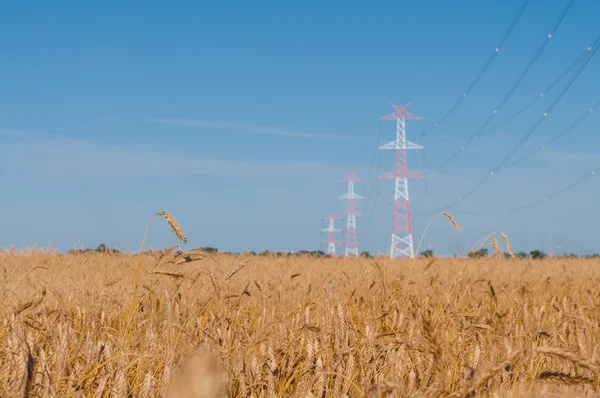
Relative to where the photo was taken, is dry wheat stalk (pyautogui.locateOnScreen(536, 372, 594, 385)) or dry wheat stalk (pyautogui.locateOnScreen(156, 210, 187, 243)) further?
dry wheat stalk (pyautogui.locateOnScreen(156, 210, 187, 243))

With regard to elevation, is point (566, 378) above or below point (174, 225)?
below

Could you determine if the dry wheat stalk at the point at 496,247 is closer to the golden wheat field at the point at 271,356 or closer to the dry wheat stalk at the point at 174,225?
the golden wheat field at the point at 271,356

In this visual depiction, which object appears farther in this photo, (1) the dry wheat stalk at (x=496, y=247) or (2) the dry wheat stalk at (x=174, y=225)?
(1) the dry wheat stalk at (x=496, y=247)

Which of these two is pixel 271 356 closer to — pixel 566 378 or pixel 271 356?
pixel 271 356

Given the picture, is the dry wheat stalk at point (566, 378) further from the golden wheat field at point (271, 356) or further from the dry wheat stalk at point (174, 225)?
the dry wheat stalk at point (174, 225)

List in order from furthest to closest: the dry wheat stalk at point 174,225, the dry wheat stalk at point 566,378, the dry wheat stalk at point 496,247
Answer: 1. the dry wheat stalk at point 496,247
2. the dry wheat stalk at point 174,225
3. the dry wheat stalk at point 566,378

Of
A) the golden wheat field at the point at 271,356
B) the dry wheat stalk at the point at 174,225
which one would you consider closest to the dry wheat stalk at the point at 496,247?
the golden wheat field at the point at 271,356

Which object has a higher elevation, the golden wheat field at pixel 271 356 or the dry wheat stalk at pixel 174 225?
the dry wheat stalk at pixel 174 225

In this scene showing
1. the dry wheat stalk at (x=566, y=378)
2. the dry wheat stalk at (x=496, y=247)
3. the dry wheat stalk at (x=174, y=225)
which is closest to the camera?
the dry wheat stalk at (x=566, y=378)

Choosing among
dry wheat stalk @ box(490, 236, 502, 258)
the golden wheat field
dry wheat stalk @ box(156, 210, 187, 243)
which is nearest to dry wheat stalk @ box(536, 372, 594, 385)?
the golden wheat field

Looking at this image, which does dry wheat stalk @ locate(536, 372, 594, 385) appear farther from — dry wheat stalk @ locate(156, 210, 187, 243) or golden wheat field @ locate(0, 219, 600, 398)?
dry wheat stalk @ locate(156, 210, 187, 243)

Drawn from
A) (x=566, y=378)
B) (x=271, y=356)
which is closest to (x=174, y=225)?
(x=271, y=356)

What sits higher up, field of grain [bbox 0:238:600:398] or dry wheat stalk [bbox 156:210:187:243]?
dry wheat stalk [bbox 156:210:187:243]

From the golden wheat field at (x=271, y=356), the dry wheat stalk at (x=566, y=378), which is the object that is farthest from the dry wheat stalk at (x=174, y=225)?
the dry wheat stalk at (x=566, y=378)
